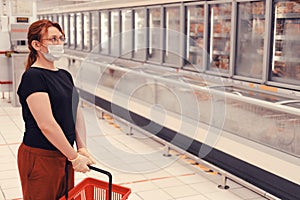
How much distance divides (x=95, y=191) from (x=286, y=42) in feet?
9.87

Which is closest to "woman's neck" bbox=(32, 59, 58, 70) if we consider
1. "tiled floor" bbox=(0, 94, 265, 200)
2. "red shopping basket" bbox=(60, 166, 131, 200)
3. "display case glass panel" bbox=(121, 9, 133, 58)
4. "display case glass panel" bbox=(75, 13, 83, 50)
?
"red shopping basket" bbox=(60, 166, 131, 200)

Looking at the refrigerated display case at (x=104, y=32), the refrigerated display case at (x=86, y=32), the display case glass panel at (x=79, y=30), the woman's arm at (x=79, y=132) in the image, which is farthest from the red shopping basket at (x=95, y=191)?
the display case glass panel at (x=79, y=30)

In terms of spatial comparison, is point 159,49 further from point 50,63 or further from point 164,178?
point 50,63

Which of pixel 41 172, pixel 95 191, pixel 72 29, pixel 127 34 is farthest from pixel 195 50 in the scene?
pixel 72 29

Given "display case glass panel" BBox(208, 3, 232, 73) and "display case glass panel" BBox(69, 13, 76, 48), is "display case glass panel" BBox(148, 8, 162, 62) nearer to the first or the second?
"display case glass panel" BBox(208, 3, 232, 73)

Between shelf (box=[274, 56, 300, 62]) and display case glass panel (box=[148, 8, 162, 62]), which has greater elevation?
display case glass panel (box=[148, 8, 162, 62])

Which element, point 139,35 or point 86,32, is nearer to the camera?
point 139,35

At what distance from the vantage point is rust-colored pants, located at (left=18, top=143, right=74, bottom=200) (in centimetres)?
226

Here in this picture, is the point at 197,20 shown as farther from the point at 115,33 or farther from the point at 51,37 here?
the point at 51,37

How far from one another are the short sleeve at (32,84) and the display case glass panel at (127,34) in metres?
6.71

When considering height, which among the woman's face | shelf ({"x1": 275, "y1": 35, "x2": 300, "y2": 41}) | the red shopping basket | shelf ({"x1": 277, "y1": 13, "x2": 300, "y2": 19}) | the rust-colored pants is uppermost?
shelf ({"x1": 277, "y1": 13, "x2": 300, "y2": 19})

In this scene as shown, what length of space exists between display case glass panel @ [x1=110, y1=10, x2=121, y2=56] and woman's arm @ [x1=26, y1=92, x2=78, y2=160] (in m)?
7.55

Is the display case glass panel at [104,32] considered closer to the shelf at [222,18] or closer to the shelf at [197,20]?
the shelf at [197,20]

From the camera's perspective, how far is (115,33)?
1001 centimetres
